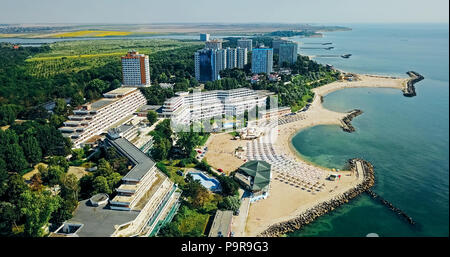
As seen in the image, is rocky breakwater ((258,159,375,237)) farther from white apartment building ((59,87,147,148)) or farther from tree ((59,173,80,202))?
white apartment building ((59,87,147,148))

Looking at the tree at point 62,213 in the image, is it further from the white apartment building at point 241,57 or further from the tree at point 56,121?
the white apartment building at point 241,57

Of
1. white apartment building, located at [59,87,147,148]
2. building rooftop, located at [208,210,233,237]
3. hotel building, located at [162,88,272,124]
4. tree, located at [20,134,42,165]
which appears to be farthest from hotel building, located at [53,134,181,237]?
hotel building, located at [162,88,272,124]

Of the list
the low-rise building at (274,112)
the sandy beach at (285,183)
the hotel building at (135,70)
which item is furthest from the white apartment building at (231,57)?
the sandy beach at (285,183)

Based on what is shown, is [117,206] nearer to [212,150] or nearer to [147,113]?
[212,150]

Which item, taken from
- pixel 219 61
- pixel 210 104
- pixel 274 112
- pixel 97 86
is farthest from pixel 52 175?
pixel 219 61
